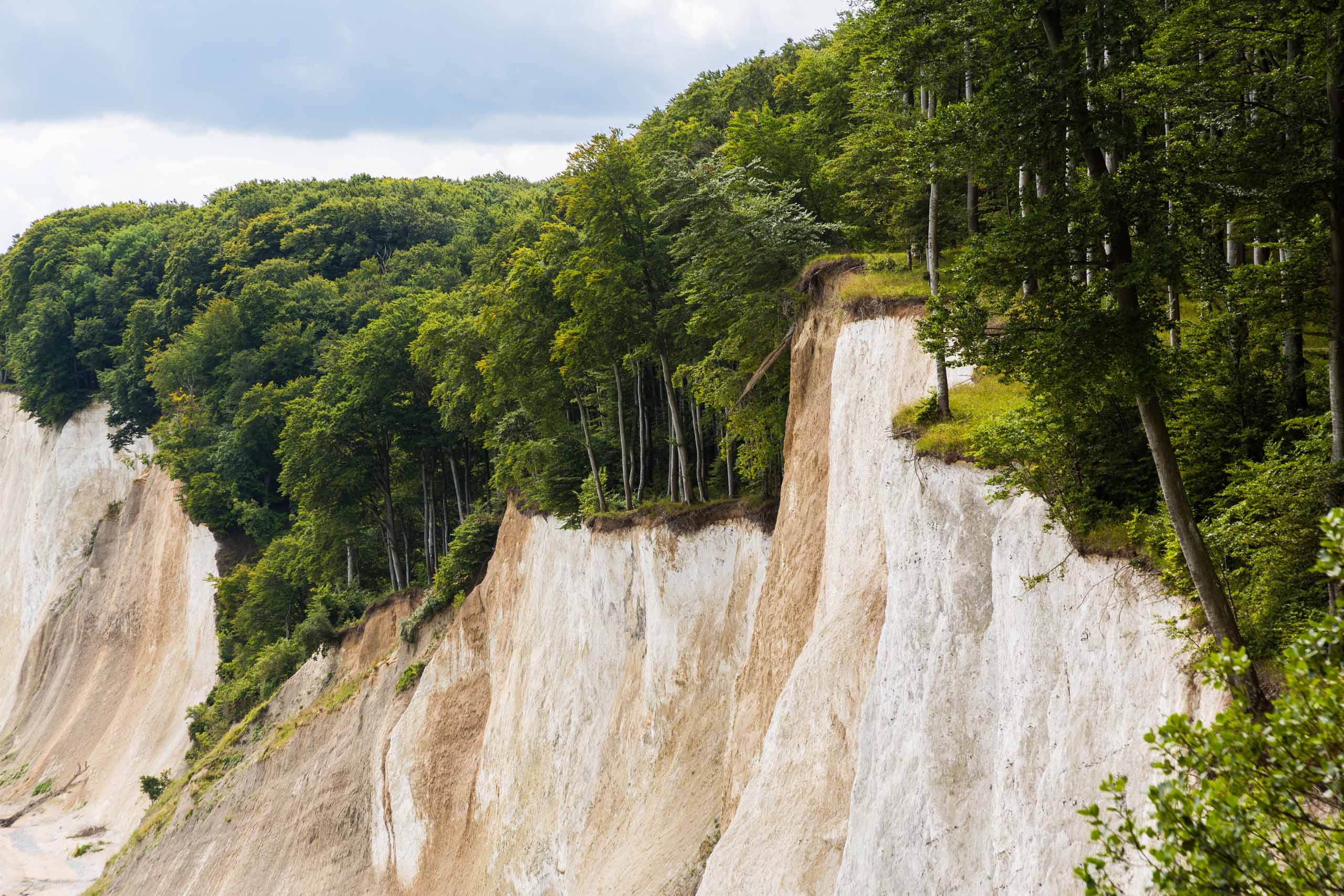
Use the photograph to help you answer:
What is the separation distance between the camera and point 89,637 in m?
62.4

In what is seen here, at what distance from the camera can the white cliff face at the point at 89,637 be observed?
165ft

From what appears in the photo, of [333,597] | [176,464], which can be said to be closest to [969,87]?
[333,597]

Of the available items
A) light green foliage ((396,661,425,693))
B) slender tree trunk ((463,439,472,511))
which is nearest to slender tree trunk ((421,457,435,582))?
slender tree trunk ((463,439,472,511))

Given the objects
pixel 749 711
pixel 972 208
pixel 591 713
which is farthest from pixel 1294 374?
pixel 591 713

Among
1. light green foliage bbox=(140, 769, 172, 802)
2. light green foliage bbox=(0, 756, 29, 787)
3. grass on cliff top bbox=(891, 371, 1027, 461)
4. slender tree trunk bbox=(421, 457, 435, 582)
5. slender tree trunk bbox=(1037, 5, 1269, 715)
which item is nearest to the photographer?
slender tree trunk bbox=(1037, 5, 1269, 715)

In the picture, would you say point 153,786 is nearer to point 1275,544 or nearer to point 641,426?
point 641,426

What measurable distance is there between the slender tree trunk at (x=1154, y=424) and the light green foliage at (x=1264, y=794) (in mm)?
3148

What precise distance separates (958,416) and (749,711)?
10.1 meters

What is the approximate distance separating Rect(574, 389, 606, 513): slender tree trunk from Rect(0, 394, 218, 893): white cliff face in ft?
107

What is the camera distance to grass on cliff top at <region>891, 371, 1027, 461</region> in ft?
48.8

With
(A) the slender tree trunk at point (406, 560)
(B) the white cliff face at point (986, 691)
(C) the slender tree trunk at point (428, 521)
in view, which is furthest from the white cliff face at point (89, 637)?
(B) the white cliff face at point (986, 691)

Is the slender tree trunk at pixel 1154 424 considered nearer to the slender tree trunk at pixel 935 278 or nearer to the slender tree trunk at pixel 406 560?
the slender tree trunk at pixel 935 278

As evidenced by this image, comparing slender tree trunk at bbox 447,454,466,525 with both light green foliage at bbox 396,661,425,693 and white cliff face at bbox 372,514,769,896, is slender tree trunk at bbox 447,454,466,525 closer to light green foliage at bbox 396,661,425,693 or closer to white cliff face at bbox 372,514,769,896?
light green foliage at bbox 396,661,425,693

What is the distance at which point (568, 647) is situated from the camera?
31188mm
